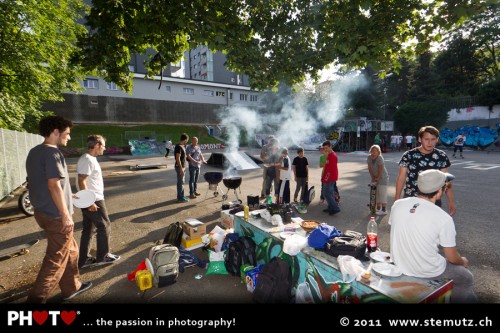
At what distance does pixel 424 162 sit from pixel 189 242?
4.75 metres

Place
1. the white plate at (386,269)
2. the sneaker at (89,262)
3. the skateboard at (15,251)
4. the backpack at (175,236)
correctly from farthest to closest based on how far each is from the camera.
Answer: the backpack at (175,236), the skateboard at (15,251), the sneaker at (89,262), the white plate at (386,269)

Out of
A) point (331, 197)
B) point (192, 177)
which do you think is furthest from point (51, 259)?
point (331, 197)

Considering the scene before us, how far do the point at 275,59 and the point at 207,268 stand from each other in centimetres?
563

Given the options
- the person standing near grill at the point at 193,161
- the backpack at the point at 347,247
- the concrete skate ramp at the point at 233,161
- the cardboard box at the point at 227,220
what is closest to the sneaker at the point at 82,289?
the cardboard box at the point at 227,220

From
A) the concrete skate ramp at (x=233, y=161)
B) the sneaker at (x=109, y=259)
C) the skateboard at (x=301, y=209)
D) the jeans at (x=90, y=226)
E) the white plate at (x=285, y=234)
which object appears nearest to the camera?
the white plate at (x=285, y=234)

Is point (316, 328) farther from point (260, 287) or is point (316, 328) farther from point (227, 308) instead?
point (227, 308)

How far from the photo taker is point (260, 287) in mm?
3502

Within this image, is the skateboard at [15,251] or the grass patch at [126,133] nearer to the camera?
the skateboard at [15,251]

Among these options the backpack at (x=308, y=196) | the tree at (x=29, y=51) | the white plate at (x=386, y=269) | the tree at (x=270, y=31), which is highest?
the tree at (x=29, y=51)

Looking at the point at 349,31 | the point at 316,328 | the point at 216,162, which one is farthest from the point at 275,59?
the point at 216,162

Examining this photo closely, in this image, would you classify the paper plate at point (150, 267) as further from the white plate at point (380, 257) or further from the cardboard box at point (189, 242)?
the white plate at point (380, 257)

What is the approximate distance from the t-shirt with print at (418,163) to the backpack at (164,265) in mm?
4336

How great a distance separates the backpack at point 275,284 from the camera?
337 centimetres

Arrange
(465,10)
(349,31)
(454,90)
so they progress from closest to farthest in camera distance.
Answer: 1. (465,10)
2. (349,31)
3. (454,90)
